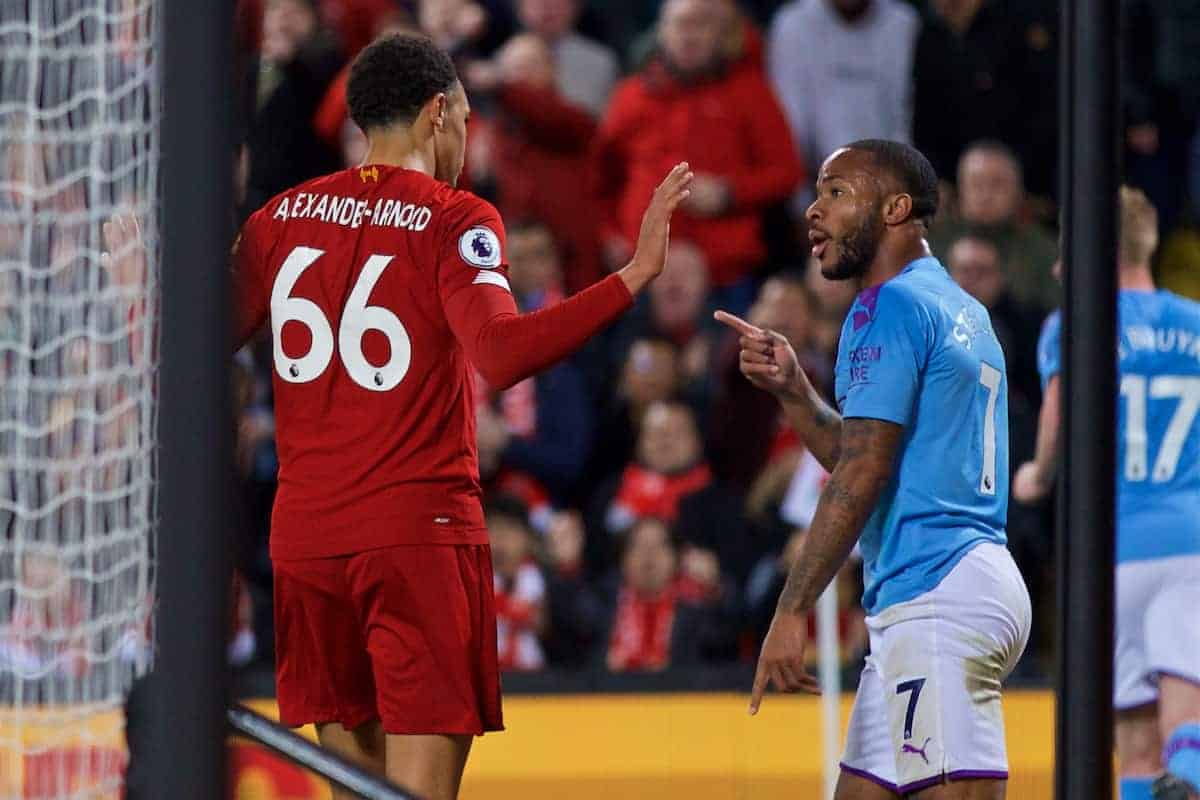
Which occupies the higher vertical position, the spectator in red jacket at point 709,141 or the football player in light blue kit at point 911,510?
the spectator in red jacket at point 709,141

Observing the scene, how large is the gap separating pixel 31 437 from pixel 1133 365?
11.4 ft

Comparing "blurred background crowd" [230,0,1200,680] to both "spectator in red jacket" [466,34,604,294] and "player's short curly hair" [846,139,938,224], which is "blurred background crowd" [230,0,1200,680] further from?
"player's short curly hair" [846,139,938,224]

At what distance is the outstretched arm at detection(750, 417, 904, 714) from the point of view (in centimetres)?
368

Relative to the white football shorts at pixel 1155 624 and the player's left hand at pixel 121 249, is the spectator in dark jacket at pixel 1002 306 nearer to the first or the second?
the white football shorts at pixel 1155 624

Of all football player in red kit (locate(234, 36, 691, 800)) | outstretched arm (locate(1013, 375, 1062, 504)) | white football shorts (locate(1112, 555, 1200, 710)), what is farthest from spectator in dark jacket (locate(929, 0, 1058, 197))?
football player in red kit (locate(234, 36, 691, 800))

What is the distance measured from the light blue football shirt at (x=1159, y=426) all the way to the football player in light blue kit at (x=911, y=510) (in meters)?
1.80

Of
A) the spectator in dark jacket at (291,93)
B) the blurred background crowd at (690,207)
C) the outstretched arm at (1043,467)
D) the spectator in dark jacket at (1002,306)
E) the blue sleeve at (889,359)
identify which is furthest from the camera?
the spectator in dark jacket at (291,93)

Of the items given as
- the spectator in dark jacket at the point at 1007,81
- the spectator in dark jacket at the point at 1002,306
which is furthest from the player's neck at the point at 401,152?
the spectator in dark jacket at the point at 1007,81

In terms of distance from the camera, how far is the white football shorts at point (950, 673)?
3.77 meters

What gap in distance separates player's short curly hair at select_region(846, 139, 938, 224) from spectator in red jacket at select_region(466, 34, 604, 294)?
4.19 metres

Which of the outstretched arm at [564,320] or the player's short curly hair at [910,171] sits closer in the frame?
the outstretched arm at [564,320]

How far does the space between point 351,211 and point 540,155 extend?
14.4ft

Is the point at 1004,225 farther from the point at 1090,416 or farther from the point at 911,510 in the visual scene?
the point at 1090,416

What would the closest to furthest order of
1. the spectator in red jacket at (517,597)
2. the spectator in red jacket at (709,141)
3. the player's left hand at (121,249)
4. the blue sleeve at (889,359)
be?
the player's left hand at (121,249) → the blue sleeve at (889,359) → the spectator in red jacket at (517,597) → the spectator in red jacket at (709,141)
